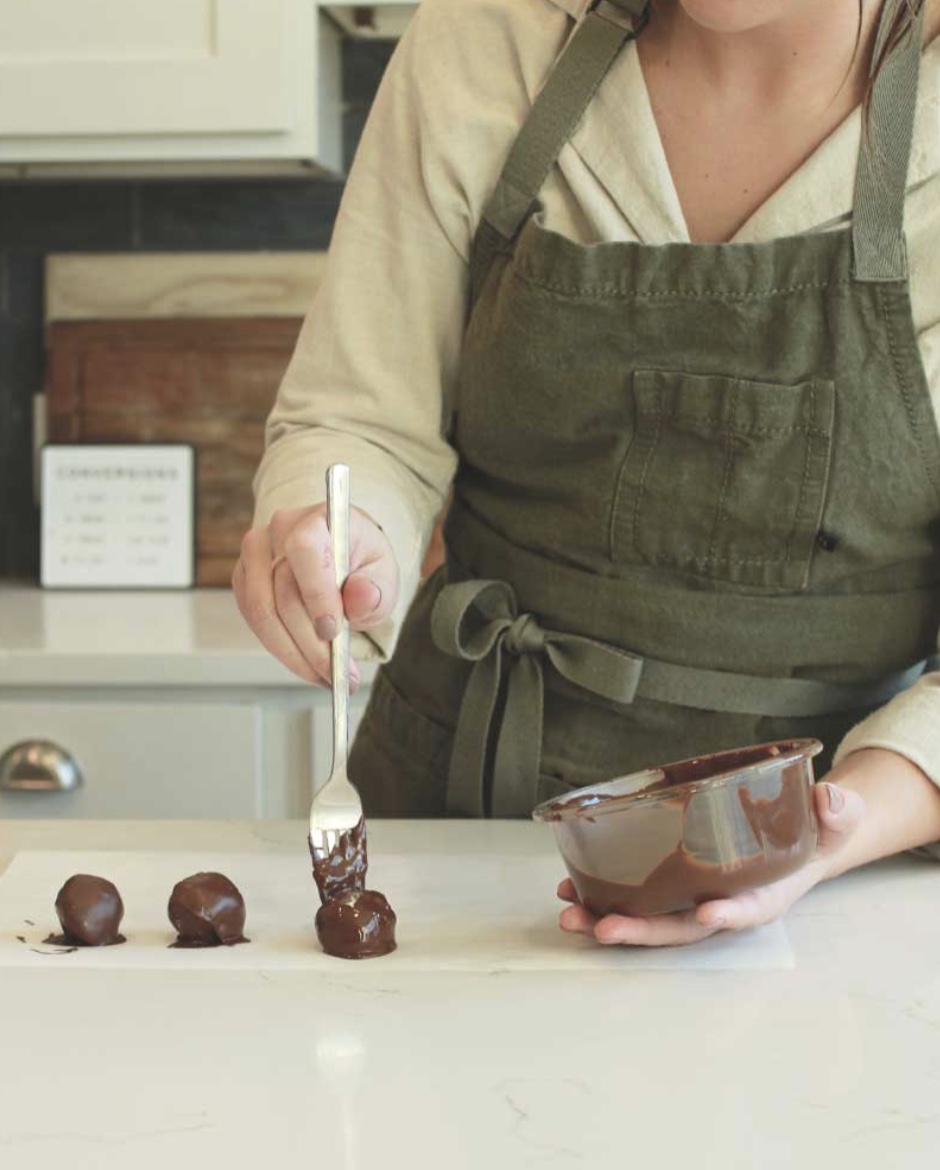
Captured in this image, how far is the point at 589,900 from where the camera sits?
949 millimetres

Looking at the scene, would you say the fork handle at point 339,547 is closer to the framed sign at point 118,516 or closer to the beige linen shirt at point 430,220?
the beige linen shirt at point 430,220

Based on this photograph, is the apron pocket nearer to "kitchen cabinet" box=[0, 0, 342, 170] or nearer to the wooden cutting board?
"kitchen cabinet" box=[0, 0, 342, 170]

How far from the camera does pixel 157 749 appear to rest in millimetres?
2020

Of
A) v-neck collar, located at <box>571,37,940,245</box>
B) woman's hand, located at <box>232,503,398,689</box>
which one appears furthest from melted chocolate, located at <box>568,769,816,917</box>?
v-neck collar, located at <box>571,37,940,245</box>

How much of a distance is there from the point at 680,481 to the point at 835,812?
1.05 ft

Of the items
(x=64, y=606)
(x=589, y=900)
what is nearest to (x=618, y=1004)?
(x=589, y=900)

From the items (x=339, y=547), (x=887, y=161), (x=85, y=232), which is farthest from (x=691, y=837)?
(x=85, y=232)

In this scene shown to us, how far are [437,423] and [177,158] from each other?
3.56ft

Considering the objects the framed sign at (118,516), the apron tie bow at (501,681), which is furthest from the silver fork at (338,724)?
the framed sign at (118,516)

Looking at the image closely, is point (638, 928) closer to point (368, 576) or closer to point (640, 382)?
point (368, 576)

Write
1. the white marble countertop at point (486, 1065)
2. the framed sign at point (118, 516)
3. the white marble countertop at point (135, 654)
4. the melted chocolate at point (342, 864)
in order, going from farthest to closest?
the framed sign at point (118, 516) < the white marble countertop at point (135, 654) < the melted chocolate at point (342, 864) < the white marble countertop at point (486, 1065)

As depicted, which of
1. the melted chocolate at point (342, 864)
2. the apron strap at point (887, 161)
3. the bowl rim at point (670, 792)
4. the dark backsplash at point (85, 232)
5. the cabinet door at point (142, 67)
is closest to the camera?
the bowl rim at point (670, 792)

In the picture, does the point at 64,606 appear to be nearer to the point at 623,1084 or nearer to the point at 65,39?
the point at 65,39

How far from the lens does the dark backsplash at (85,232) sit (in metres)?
2.56
